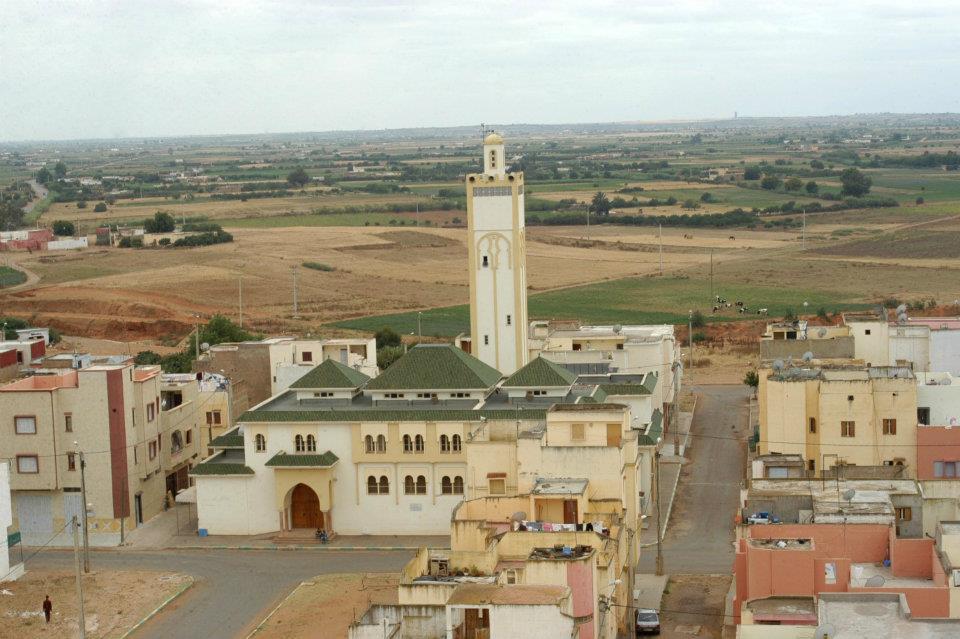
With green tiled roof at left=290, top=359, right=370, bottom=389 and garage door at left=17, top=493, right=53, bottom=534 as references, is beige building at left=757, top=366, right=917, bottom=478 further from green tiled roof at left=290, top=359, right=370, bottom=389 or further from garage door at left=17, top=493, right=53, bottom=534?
garage door at left=17, top=493, right=53, bottom=534

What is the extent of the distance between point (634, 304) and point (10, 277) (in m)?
48.6

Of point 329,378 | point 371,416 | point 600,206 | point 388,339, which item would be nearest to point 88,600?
point 371,416

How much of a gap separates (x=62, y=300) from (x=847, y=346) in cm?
6169

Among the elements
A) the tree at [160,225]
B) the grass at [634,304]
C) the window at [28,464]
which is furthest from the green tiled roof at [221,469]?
the tree at [160,225]

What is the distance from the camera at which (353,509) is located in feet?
149

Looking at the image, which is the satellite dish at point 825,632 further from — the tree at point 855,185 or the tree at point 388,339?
the tree at point 855,185

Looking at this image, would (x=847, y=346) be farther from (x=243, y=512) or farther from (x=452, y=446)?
(x=243, y=512)

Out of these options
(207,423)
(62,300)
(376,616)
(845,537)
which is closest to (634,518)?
(845,537)

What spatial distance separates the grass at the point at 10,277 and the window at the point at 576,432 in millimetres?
78941

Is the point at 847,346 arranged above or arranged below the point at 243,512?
above

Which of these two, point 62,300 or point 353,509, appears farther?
point 62,300

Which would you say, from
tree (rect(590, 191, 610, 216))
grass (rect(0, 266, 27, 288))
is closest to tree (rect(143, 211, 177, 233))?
grass (rect(0, 266, 27, 288))

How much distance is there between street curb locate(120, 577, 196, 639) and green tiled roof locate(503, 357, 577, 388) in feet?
Answer: 39.4

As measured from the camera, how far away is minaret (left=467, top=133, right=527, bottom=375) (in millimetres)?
55031
